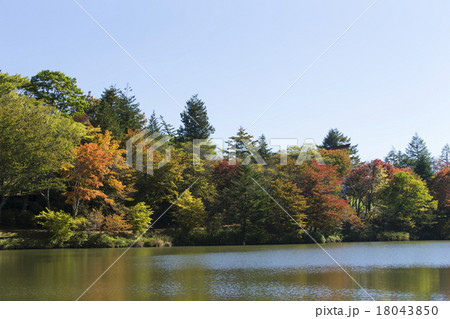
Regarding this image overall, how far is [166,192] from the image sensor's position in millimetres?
36656

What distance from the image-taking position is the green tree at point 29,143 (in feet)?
87.9

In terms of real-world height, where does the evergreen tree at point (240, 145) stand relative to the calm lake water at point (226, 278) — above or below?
above

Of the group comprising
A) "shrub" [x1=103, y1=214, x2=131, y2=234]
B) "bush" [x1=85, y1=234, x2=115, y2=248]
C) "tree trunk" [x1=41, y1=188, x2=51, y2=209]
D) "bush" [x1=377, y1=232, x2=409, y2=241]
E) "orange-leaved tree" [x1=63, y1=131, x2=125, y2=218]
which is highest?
"orange-leaved tree" [x1=63, y1=131, x2=125, y2=218]

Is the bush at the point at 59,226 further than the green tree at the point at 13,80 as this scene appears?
No

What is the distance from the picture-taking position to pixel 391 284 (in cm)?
1376

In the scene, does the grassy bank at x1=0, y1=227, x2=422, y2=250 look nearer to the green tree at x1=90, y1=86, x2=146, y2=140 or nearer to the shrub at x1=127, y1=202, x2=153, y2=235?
the shrub at x1=127, y1=202, x2=153, y2=235

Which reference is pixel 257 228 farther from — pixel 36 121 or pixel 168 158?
pixel 36 121

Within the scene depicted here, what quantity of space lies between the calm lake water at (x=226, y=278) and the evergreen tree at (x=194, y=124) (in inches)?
1212

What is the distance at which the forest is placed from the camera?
28953 mm

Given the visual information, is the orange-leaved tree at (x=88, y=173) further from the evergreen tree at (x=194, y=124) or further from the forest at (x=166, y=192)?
the evergreen tree at (x=194, y=124)

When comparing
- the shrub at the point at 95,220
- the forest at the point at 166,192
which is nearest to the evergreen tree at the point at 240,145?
the forest at the point at 166,192

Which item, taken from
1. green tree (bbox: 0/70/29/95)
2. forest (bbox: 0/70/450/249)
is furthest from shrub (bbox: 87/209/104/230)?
green tree (bbox: 0/70/29/95)

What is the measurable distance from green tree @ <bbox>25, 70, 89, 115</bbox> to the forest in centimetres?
9
